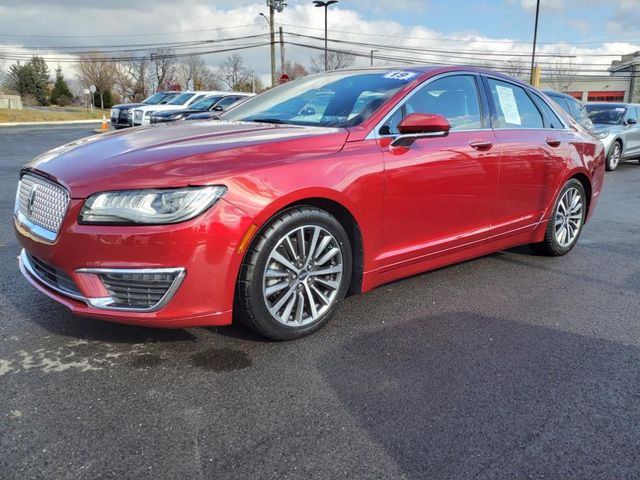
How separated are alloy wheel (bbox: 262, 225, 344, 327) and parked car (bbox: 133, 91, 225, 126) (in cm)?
1602

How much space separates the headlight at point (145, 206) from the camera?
2.59 metres

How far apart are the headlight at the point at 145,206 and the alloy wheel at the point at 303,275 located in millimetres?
545

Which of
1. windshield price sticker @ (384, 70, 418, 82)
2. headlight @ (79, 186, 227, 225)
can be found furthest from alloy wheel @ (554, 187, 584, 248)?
headlight @ (79, 186, 227, 225)

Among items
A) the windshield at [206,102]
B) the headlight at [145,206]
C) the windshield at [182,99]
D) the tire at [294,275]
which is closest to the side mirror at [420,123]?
the tire at [294,275]

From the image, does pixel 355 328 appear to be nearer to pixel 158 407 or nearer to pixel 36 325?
pixel 158 407

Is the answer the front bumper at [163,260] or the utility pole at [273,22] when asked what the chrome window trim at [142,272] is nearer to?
the front bumper at [163,260]

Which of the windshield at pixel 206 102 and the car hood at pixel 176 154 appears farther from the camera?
the windshield at pixel 206 102

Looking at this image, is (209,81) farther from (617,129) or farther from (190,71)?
(617,129)

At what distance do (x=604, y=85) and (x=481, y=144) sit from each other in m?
71.2

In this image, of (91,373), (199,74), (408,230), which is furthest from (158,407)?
(199,74)

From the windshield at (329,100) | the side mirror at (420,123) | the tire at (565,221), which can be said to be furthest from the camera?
the tire at (565,221)

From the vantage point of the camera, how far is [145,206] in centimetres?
260

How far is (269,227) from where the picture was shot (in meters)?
2.91

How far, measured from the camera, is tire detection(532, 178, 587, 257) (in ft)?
16.1
